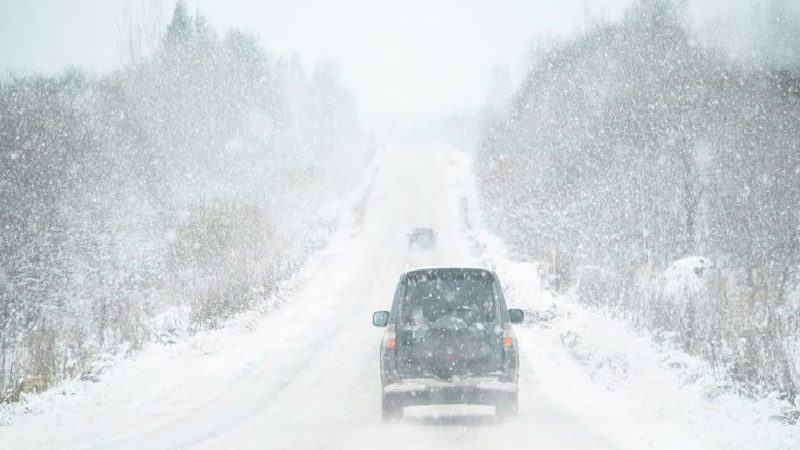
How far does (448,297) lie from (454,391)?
1.19 metres

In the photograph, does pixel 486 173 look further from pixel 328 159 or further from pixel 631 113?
pixel 328 159

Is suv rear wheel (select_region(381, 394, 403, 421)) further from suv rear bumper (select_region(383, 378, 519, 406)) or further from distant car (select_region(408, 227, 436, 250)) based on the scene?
distant car (select_region(408, 227, 436, 250))

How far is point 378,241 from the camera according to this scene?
144 feet

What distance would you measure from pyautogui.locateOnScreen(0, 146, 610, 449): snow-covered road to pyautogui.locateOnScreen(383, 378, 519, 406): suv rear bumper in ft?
1.23

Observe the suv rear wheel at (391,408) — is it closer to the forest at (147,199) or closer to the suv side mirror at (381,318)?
the suv side mirror at (381,318)

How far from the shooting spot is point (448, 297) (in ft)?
29.2

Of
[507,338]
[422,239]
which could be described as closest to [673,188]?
[422,239]

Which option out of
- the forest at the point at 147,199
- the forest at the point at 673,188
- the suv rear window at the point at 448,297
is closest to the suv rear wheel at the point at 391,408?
the suv rear window at the point at 448,297

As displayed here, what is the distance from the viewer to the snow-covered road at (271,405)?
26.7ft

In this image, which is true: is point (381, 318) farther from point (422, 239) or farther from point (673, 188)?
point (422, 239)

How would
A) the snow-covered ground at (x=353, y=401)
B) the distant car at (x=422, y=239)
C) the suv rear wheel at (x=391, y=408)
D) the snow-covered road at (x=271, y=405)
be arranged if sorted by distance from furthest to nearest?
the distant car at (x=422, y=239) < the suv rear wheel at (x=391, y=408) < the snow-covered road at (x=271, y=405) < the snow-covered ground at (x=353, y=401)

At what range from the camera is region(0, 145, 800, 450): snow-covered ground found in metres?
7.95

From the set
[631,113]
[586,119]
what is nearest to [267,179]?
[586,119]

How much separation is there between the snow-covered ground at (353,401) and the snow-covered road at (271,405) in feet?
0.09
